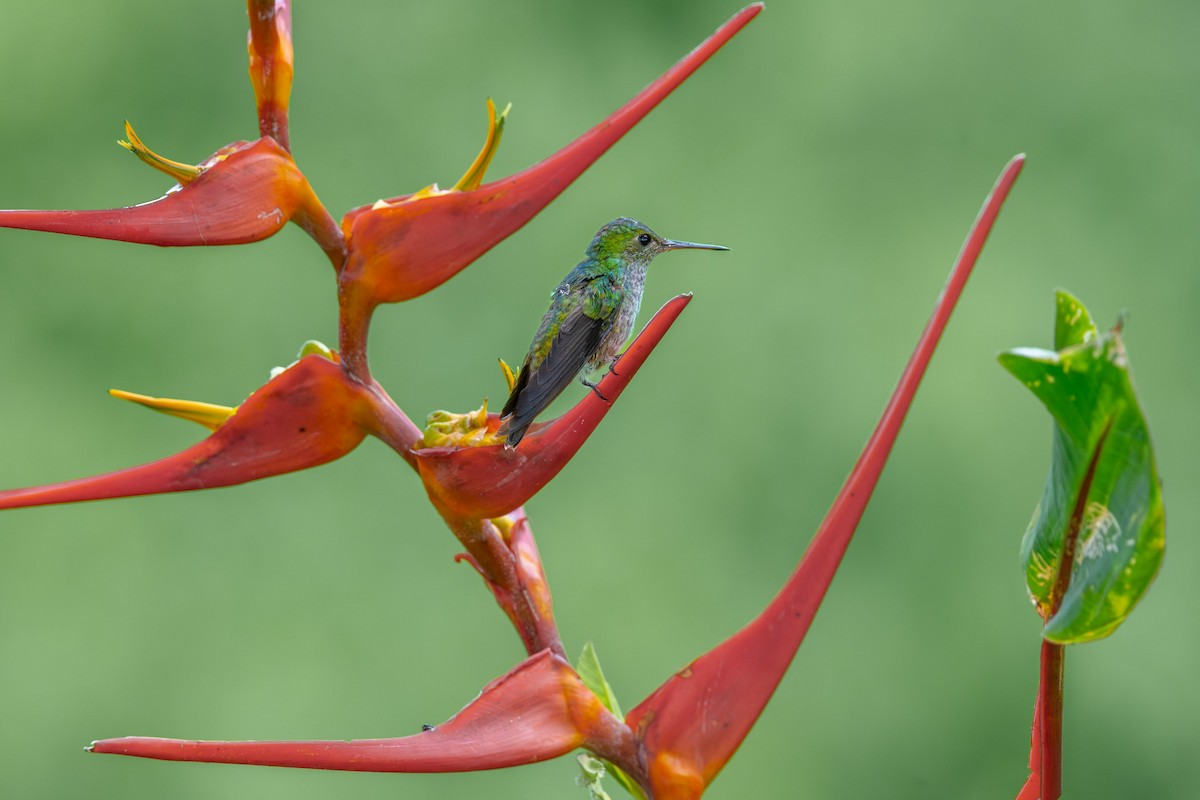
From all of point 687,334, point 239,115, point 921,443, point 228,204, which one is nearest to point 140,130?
point 239,115

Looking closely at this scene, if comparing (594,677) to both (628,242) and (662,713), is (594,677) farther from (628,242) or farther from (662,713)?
(628,242)

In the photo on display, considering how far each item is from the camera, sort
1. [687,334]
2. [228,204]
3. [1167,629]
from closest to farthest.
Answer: [228,204] < [1167,629] < [687,334]

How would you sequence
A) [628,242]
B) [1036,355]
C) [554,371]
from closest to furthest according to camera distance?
A: [1036,355] → [554,371] → [628,242]

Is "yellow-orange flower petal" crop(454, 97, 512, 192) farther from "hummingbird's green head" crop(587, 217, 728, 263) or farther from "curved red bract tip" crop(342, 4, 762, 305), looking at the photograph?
"hummingbird's green head" crop(587, 217, 728, 263)

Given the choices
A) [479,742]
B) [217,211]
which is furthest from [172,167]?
[479,742]

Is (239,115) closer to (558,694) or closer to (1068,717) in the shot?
(1068,717)
